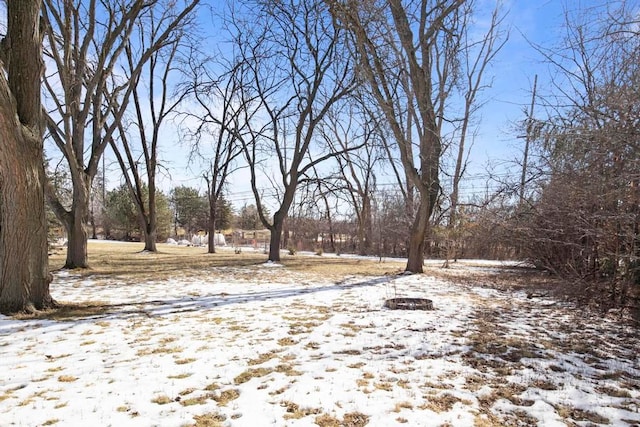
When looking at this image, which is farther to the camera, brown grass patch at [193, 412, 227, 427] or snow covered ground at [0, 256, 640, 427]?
snow covered ground at [0, 256, 640, 427]

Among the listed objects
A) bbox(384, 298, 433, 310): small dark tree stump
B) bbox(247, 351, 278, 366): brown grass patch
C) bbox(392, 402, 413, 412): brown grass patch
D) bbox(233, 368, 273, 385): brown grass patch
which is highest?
bbox(384, 298, 433, 310): small dark tree stump

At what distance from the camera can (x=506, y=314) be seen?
5.52 metres

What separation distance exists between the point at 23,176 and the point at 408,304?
17.7 feet

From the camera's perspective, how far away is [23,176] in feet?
15.4

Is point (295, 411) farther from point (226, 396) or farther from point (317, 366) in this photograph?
point (317, 366)

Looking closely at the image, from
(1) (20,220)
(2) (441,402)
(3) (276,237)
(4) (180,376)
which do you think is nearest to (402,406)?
(2) (441,402)

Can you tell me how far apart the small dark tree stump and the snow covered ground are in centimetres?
25

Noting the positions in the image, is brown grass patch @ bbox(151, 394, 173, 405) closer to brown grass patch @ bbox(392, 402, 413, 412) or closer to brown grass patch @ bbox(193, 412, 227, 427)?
brown grass patch @ bbox(193, 412, 227, 427)

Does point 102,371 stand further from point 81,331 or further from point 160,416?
point 81,331

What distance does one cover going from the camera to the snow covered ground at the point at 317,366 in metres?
2.46

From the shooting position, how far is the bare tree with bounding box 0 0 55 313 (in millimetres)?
4699

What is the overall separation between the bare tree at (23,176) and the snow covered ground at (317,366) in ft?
1.90

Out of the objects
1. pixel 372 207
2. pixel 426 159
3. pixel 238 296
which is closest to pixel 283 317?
pixel 238 296

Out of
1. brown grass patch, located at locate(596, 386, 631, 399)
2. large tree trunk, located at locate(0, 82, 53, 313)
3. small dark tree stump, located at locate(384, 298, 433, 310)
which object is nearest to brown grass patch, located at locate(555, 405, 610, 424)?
brown grass patch, located at locate(596, 386, 631, 399)
